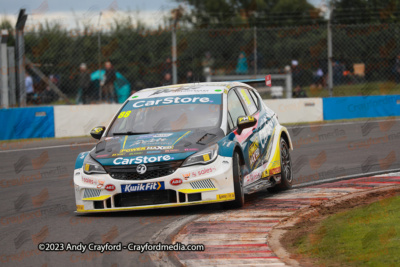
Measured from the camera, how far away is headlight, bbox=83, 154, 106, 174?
8.20 metres

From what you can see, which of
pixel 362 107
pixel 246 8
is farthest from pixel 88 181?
pixel 246 8

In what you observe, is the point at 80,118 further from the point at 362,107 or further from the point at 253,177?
the point at 253,177

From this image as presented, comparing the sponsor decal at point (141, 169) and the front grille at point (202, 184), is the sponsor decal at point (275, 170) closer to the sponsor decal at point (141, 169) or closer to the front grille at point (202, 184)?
the front grille at point (202, 184)

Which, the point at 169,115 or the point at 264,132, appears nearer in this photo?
the point at 169,115

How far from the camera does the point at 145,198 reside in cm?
806

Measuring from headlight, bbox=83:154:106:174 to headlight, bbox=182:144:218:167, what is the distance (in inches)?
37.1

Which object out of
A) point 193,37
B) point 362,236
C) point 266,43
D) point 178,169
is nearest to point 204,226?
point 178,169

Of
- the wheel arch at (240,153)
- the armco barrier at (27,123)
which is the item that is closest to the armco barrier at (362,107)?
the armco barrier at (27,123)

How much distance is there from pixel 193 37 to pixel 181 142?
14.3 meters

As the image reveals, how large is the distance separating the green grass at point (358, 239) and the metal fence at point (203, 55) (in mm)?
13383

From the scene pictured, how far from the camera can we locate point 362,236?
6.46 meters

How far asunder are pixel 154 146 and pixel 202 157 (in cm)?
58

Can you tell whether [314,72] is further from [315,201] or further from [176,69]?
[315,201]

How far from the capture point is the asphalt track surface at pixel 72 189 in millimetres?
6551
